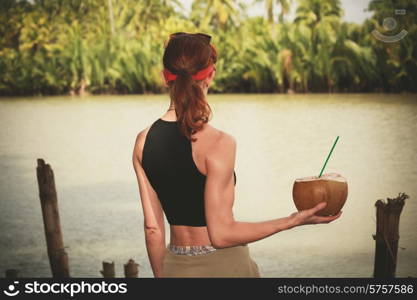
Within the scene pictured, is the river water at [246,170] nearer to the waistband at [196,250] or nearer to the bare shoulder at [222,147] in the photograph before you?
the waistband at [196,250]

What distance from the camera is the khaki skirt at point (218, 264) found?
2.13 metres

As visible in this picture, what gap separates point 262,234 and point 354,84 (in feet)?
49.0

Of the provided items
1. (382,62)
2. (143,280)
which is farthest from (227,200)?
(382,62)

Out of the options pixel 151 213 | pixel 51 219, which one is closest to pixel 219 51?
pixel 51 219

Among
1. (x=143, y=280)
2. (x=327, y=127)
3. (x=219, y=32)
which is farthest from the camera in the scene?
(x=219, y=32)

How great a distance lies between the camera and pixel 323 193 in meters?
2.14

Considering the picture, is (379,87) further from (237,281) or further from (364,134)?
(237,281)

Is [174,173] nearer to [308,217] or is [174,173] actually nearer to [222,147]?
[222,147]

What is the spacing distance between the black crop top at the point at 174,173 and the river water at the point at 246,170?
4.51m

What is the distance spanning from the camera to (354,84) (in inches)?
653

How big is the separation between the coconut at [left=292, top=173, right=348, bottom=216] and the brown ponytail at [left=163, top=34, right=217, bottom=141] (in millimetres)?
365

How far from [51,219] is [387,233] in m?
2.66

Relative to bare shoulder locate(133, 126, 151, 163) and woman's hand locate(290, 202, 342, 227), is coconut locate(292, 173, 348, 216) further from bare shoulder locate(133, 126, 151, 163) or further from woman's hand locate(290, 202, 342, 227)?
bare shoulder locate(133, 126, 151, 163)

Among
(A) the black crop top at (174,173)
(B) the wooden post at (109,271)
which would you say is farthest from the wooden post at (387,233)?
(A) the black crop top at (174,173)
